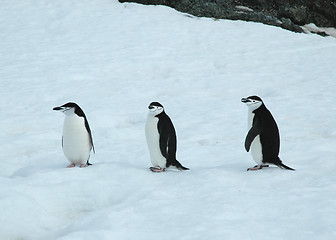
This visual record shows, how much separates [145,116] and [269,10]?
337 inches

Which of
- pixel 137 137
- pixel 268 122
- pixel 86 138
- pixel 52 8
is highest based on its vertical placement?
pixel 52 8

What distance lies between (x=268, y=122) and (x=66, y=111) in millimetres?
2122

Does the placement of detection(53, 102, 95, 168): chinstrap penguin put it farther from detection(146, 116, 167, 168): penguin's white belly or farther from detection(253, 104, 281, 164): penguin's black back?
detection(253, 104, 281, 164): penguin's black back

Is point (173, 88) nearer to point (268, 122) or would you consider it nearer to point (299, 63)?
point (299, 63)

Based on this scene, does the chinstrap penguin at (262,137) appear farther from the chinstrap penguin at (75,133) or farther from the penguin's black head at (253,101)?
the chinstrap penguin at (75,133)

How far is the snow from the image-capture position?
363cm

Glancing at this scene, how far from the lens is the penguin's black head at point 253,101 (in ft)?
15.8

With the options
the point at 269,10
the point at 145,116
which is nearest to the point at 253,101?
→ the point at 145,116

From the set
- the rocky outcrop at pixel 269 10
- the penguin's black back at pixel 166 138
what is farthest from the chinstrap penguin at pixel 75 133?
the rocky outcrop at pixel 269 10

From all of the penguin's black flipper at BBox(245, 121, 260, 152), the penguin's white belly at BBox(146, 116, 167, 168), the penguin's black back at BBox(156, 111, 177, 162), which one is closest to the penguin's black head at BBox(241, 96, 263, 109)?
the penguin's black flipper at BBox(245, 121, 260, 152)

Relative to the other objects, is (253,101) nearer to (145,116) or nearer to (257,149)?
(257,149)

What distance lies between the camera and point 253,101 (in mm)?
4828

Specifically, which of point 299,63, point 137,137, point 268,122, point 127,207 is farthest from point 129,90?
point 127,207

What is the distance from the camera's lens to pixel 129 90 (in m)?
9.14
